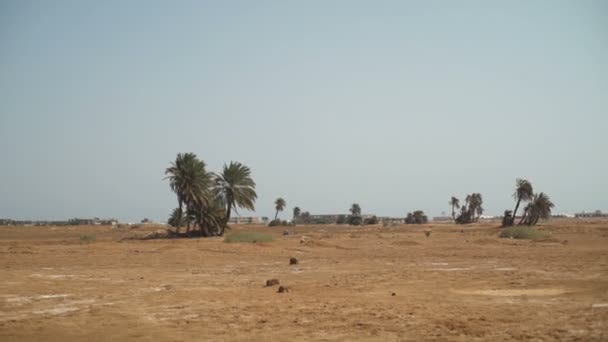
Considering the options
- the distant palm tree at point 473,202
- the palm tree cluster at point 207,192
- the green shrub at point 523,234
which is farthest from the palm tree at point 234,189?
the distant palm tree at point 473,202

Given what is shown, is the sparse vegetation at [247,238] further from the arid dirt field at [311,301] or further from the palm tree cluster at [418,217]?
the palm tree cluster at [418,217]

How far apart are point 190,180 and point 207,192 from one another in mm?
2313

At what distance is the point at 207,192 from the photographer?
5534 centimetres

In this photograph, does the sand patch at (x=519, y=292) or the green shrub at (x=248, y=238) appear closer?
the sand patch at (x=519, y=292)

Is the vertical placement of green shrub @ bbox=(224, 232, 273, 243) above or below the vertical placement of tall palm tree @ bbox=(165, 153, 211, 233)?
below

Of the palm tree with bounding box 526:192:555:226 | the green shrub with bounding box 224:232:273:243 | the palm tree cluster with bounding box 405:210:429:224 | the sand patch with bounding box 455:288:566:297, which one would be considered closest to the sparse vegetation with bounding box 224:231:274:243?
the green shrub with bounding box 224:232:273:243

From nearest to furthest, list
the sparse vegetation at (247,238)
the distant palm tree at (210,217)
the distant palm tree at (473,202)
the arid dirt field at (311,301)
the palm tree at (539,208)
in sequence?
1. the arid dirt field at (311,301)
2. the sparse vegetation at (247,238)
3. the distant palm tree at (210,217)
4. the palm tree at (539,208)
5. the distant palm tree at (473,202)

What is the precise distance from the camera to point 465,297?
14297 millimetres

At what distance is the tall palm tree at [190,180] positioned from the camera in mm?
53781

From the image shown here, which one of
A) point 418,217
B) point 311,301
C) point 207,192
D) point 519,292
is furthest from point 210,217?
point 418,217

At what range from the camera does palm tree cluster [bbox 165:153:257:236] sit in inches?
2135

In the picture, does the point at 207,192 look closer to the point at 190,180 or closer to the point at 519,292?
the point at 190,180

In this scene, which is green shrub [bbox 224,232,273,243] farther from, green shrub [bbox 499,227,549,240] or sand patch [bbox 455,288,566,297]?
sand patch [bbox 455,288,566,297]

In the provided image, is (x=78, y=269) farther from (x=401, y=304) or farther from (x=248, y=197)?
(x=248, y=197)
